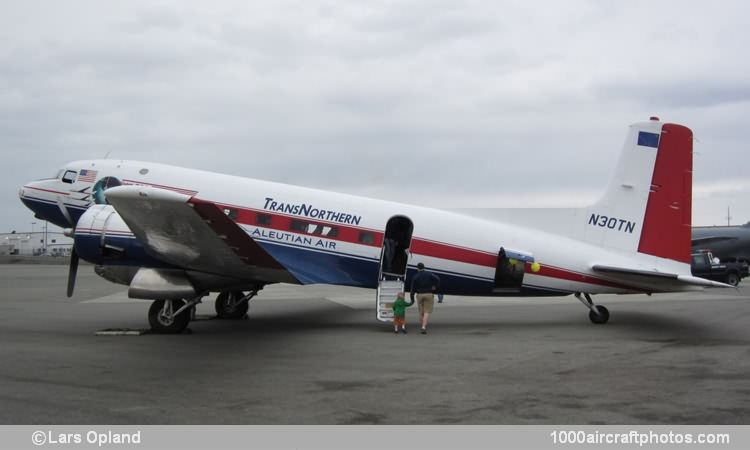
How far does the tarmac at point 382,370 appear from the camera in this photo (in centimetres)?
729

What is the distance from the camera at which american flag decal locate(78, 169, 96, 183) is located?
16.5 metres

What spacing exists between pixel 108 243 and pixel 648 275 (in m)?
11.5

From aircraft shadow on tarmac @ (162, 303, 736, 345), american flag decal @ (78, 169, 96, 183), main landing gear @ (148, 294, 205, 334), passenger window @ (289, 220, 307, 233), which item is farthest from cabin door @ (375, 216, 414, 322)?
american flag decal @ (78, 169, 96, 183)

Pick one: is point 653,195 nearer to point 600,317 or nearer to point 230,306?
point 600,317

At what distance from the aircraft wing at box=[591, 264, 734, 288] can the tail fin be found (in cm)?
80

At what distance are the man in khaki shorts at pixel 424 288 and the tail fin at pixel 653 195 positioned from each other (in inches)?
162

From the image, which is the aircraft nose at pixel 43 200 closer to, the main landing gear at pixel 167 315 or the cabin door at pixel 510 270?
the main landing gear at pixel 167 315

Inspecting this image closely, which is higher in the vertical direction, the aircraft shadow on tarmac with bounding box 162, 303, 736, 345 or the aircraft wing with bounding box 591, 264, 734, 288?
the aircraft wing with bounding box 591, 264, 734, 288

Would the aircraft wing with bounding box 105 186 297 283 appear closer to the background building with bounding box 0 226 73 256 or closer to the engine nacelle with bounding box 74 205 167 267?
the engine nacelle with bounding box 74 205 167 267

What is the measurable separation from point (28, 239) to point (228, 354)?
399 ft

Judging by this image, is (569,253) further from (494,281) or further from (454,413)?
(454,413)

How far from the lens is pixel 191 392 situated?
8453 millimetres
